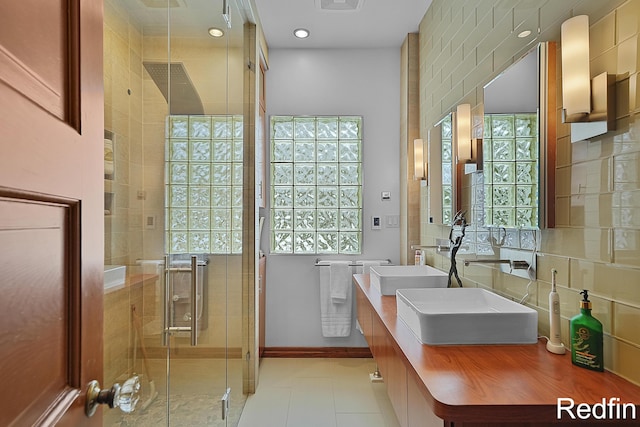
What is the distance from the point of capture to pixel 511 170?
158 centimetres

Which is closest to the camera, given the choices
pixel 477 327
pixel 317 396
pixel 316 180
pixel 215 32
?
pixel 477 327

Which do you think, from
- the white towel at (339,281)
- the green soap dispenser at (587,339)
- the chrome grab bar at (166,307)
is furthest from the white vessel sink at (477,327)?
the white towel at (339,281)

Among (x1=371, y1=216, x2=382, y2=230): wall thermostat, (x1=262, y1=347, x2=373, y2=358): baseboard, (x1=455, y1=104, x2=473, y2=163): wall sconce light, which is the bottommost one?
(x1=262, y1=347, x2=373, y2=358): baseboard

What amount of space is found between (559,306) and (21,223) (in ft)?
4.63

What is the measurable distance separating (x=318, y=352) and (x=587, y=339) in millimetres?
2489

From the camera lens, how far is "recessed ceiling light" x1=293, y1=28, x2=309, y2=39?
300cm

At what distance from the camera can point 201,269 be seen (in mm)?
1610

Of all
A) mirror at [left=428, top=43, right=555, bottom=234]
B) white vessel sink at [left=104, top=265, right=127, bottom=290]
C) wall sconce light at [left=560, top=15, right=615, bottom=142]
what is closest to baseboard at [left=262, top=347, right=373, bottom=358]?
mirror at [left=428, top=43, right=555, bottom=234]

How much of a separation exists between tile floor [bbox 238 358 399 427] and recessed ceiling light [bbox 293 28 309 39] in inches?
106

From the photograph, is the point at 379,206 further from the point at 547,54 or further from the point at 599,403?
A: the point at 599,403

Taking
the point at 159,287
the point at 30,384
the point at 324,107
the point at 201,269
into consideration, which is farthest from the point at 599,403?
the point at 324,107

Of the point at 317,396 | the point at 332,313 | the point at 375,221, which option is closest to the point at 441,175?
the point at 375,221

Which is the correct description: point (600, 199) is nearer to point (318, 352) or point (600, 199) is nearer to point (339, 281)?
point (339, 281)

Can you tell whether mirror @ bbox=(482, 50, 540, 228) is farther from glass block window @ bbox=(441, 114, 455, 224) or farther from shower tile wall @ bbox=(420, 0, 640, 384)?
glass block window @ bbox=(441, 114, 455, 224)
